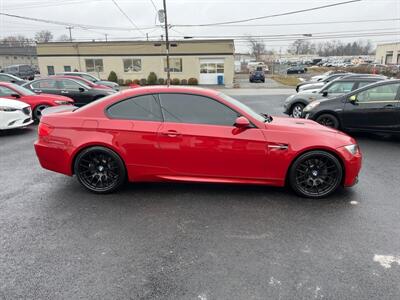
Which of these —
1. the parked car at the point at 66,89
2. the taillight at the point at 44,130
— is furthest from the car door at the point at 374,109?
the parked car at the point at 66,89

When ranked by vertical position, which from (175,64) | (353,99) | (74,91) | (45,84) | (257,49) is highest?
(257,49)

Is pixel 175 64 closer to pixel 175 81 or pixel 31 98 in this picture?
pixel 175 81

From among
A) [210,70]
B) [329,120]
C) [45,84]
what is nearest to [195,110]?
[329,120]

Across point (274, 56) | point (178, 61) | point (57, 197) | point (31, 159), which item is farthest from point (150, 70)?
point (274, 56)

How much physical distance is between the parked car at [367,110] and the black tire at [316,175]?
4.09 m

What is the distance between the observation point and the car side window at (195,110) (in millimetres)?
4000

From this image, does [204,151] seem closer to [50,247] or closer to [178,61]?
[50,247]

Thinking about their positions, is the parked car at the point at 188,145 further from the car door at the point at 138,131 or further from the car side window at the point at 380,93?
the car side window at the point at 380,93

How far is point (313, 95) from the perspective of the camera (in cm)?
1055

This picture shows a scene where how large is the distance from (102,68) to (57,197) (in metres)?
31.8

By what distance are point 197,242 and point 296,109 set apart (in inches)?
355

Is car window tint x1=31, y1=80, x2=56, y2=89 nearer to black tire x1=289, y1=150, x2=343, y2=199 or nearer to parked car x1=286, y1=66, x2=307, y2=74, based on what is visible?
black tire x1=289, y1=150, x2=343, y2=199

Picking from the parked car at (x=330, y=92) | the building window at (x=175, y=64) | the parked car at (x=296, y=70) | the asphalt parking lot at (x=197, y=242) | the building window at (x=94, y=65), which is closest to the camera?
the asphalt parking lot at (x=197, y=242)

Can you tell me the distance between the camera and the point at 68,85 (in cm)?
1238
